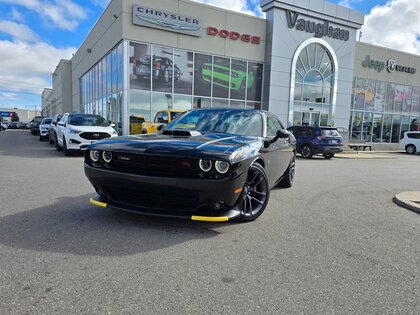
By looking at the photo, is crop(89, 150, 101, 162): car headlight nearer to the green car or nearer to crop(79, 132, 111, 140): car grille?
crop(79, 132, 111, 140): car grille

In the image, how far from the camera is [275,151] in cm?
516

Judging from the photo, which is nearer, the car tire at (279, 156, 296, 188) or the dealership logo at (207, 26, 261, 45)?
the car tire at (279, 156, 296, 188)

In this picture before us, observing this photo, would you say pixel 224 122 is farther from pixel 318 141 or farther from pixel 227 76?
pixel 227 76

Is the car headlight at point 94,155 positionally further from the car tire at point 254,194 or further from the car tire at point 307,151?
the car tire at point 307,151

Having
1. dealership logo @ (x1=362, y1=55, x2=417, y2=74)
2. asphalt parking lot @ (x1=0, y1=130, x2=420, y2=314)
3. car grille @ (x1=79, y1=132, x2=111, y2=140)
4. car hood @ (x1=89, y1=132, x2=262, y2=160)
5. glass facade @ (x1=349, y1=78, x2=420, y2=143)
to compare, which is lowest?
asphalt parking lot @ (x1=0, y1=130, x2=420, y2=314)

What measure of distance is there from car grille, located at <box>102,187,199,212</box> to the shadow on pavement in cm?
32

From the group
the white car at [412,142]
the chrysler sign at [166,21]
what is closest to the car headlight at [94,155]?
the chrysler sign at [166,21]

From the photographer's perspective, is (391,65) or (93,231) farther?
(391,65)

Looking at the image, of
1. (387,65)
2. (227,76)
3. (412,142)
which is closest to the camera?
(227,76)

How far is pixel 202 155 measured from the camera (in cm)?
337

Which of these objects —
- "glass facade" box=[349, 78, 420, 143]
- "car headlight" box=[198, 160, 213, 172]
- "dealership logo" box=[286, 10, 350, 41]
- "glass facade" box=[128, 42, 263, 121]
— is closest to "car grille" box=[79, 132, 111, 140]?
"glass facade" box=[128, 42, 263, 121]

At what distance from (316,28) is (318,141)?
36.8 feet

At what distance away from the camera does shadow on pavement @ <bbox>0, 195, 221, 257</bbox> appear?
3.23 metres

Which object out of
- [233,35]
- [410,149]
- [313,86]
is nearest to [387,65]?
[410,149]
